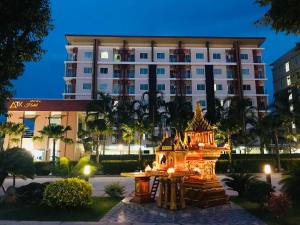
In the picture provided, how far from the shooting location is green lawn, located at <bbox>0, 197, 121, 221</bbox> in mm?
10531

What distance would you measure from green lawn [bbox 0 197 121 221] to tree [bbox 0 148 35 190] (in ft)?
4.97

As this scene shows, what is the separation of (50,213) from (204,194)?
638 cm

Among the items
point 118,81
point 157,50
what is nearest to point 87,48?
point 118,81

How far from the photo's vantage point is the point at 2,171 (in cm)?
1356

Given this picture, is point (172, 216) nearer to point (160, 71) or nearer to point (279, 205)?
point (279, 205)

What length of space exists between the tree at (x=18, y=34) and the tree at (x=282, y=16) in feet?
23.9

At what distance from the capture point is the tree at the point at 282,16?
8.86 meters

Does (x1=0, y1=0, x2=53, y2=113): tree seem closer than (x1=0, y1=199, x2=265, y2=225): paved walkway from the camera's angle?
Yes

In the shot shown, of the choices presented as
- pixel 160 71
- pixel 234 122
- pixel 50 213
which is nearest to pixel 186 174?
pixel 50 213

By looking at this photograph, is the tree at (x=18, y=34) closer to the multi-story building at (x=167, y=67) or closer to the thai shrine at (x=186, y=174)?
the thai shrine at (x=186, y=174)

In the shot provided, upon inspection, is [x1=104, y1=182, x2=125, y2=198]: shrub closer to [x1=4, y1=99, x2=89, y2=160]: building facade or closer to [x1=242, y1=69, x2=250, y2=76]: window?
→ [x1=4, y1=99, x2=89, y2=160]: building facade

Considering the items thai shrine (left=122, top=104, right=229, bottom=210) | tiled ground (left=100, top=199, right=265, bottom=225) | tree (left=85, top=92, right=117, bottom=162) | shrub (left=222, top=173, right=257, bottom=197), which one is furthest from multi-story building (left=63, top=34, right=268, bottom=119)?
tiled ground (left=100, top=199, right=265, bottom=225)

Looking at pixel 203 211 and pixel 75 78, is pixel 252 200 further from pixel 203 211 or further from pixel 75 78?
pixel 75 78

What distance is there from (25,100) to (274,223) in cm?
4084
